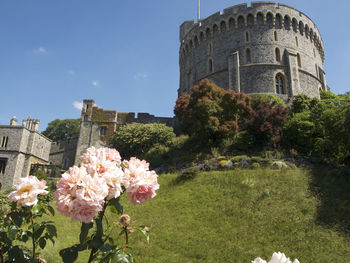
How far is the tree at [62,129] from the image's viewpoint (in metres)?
51.7

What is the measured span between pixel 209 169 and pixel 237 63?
57.7ft

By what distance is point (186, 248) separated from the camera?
404 inches

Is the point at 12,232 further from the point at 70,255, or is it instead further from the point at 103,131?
the point at 103,131

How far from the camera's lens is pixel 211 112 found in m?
21.6

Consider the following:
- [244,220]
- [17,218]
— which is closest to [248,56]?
[244,220]

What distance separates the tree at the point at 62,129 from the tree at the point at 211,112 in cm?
3325

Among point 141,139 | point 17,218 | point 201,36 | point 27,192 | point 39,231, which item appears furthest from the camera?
point 201,36

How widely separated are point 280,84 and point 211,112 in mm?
14309

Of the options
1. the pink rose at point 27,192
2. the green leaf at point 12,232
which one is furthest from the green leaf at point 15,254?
the pink rose at point 27,192

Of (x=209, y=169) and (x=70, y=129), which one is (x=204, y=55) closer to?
(x=209, y=169)

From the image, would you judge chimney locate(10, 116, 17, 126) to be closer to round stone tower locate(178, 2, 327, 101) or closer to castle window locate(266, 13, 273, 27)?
round stone tower locate(178, 2, 327, 101)

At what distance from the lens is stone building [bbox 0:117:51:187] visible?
32.2 meters

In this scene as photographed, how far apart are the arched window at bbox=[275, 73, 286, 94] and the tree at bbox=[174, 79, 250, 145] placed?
906cm

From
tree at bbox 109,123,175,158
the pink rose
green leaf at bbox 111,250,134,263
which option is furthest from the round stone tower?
the pink rose
